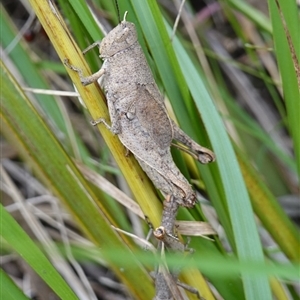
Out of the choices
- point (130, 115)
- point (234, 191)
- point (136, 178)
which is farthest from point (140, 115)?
point (234, 191)

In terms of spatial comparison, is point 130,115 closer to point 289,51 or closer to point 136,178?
point 136,178

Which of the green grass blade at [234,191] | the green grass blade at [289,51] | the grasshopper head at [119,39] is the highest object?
the grasshopper head at [119,39]

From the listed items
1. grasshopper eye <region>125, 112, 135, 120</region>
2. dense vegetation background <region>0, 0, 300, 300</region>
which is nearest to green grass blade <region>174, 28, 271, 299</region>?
dense vegetation background <region>0, 0, 300, 300</region>

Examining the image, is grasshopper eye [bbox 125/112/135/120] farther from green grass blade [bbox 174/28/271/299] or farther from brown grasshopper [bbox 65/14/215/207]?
green grass blade [bbox 174/28/271/299]

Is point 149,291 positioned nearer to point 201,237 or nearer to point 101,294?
point 201,237

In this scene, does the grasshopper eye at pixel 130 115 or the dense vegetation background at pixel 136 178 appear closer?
the dense vegetation background at pixel 136 178

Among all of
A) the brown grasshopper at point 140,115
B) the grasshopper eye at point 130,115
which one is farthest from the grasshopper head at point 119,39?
the grasshopper eye at point 130,115

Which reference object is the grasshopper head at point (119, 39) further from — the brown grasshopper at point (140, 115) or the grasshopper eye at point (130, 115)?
the grasshopper eye at point (130, 115)

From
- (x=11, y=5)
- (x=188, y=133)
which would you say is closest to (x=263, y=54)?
(x=188, y=133)
